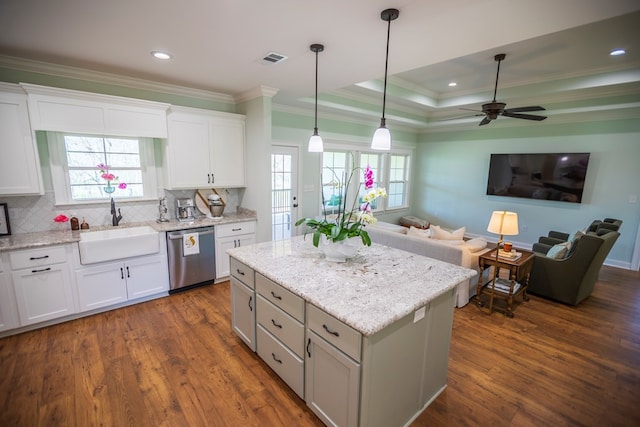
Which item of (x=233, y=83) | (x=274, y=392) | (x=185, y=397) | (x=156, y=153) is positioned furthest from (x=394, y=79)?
(x=185, y=397)

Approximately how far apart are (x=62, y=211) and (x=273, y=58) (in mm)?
2908

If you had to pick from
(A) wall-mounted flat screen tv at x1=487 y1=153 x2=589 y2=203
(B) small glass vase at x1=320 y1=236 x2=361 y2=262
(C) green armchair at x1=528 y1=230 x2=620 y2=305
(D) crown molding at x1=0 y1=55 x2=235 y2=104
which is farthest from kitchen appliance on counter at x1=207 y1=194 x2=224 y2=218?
(A) wall-mounted flat screen tv at x1=487 y1=153 x2=589 y2=203

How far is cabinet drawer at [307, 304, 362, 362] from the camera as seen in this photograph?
→ 4.75 feet

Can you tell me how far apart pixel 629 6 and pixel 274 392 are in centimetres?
335

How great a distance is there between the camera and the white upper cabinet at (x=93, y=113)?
8.98 feet

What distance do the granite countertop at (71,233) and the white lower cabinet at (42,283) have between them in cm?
7

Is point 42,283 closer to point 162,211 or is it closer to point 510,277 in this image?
point 162,211

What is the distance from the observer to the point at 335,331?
1556 mm

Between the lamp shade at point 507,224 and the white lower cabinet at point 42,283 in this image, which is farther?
the lamp shade at point 507,224

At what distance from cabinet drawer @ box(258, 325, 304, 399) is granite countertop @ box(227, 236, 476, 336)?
539 millimetres

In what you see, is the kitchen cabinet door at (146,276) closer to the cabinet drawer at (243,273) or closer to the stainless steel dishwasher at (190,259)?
the stainless steel dishwasher at (190,259)

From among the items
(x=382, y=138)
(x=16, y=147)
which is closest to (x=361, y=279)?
(x=382, y=138)

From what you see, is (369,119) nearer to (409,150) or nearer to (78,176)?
(409,150)

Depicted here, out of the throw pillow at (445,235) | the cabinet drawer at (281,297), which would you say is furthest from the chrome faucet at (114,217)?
the throw pillow at (445,235)
